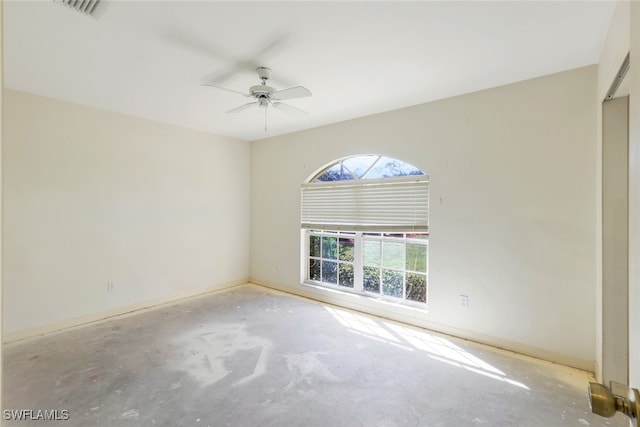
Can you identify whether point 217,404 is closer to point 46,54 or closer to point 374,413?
point 374,413

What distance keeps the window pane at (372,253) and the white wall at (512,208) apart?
0.54 metres

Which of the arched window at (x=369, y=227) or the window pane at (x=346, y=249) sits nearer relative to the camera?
the arched window at (x=369, y=227)

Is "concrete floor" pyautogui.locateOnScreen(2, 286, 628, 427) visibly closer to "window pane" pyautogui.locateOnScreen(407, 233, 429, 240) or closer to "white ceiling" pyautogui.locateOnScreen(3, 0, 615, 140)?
"window pane" pyautogui.locateOnScreen(407, 233, 429, 240)

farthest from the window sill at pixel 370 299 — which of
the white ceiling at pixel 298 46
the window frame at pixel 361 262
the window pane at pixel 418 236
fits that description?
the white ceiling at pixel 298 46

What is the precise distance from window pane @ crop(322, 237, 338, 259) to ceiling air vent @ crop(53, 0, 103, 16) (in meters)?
3.44

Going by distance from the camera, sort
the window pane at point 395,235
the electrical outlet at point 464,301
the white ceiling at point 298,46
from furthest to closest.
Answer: the window pane at point 395,235, the electrical outlet at point 464,301, the white ceiling at point 298,46

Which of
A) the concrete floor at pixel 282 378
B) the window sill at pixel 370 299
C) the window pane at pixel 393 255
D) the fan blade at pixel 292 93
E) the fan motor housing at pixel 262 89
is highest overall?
the fan motor housing at pixel 262 89

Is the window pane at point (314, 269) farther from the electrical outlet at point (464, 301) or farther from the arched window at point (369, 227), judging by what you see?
the electrical outlet at point (464, 301)

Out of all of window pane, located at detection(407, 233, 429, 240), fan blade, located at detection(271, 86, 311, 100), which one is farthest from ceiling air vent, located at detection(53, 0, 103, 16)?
window pane, located at detection(407, 233, 429, 240)

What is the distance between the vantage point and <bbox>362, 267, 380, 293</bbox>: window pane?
3957 mm

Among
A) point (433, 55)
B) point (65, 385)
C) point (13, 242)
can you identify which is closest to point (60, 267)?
point (13, 242)

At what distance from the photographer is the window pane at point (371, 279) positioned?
396cm

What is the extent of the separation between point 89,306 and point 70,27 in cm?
297

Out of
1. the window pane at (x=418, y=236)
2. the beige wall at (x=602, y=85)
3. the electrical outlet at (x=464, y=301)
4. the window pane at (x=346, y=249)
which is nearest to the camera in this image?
the beige wall at (x=602, y=85)
